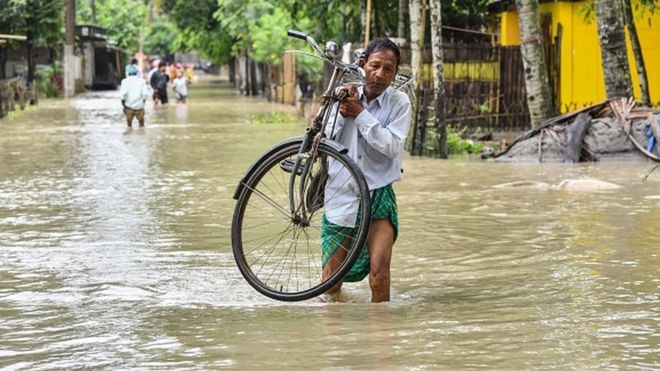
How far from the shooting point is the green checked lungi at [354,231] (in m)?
6.54

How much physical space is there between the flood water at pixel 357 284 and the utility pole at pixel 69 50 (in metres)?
35.9

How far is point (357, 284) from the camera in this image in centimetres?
780

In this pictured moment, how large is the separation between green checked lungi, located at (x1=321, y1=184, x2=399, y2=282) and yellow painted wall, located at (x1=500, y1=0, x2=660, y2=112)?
1672 centimetres

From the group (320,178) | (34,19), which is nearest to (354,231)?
(320,178)

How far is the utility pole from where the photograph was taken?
167 feet

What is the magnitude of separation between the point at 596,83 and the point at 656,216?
42.5 feet

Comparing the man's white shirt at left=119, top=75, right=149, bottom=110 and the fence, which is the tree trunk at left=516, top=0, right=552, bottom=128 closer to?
the fence

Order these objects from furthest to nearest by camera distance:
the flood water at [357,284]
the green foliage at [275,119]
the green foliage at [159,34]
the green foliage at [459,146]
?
the green foliage at [159,34], the green foliage at [275,119], the green foliage at [459,146], the flood water at [357,284]

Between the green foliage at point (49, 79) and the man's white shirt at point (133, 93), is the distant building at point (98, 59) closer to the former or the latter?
the green foliage at point (49, 79)

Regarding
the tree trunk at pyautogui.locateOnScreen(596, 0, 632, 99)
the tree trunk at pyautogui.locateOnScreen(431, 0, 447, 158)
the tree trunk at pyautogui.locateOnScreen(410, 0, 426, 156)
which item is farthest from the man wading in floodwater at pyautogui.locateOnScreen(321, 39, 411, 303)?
the tree trunk at pyautogui.locateOnScreen(410, 0, 426, 156)

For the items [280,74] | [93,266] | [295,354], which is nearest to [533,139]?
[93,266]

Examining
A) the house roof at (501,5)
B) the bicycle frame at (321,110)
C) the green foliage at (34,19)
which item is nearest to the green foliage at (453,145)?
the house roof at (501,5)

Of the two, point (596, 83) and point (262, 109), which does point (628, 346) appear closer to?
point (596, 83)

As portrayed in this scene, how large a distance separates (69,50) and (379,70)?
151ft
